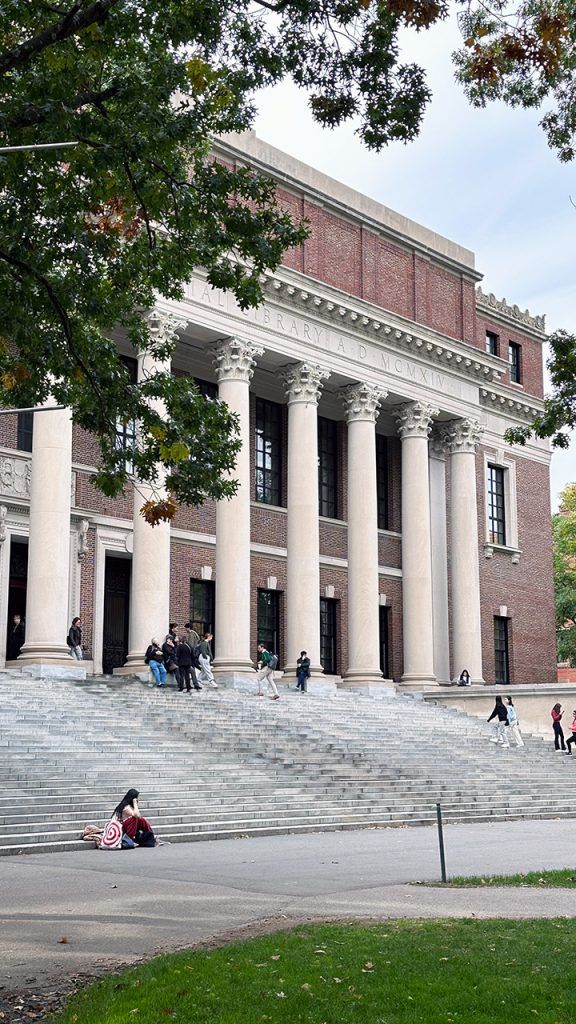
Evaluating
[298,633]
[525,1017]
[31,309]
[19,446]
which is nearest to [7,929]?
[525,1017]

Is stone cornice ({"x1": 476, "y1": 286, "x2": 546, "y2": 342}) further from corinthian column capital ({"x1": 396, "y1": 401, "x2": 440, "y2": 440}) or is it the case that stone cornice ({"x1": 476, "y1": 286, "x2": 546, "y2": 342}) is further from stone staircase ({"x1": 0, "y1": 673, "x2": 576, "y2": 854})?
stone staircase ({"x1": 0, "y1": 673, "x2": 576, "y2": 854})

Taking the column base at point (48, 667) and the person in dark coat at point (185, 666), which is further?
the person in dark coat at point (185, 666)

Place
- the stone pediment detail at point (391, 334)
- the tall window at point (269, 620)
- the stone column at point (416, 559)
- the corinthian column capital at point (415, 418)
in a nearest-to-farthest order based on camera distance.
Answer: the stone pediment detail at point (391, 334)
the tall window at point (269, 620)
the stone column at point (416, 559)
the corinthian column capital at point (415, 418)

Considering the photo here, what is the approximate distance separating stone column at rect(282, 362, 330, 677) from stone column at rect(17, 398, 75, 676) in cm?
884

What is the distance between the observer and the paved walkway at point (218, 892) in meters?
9.80

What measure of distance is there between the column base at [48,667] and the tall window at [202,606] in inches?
369

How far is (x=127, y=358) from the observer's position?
37.7 meters

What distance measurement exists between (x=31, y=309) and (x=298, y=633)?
923 inches

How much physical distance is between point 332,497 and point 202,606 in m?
7.67

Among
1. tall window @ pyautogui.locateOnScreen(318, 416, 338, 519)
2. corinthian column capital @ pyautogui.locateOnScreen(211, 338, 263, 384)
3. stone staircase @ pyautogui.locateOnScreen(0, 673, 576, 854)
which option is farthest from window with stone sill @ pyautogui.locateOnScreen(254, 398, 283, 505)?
stone staircase @ pyautogui.locateOnScreen(0, 673, 576, 854)

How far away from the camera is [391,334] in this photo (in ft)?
138

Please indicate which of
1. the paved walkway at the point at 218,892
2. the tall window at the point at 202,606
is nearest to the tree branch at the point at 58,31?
the paved walkway at the point at 218,892

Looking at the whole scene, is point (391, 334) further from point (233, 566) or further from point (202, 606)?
point (233, 566)

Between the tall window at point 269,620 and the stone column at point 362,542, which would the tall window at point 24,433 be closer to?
the tall window at point 269,620
